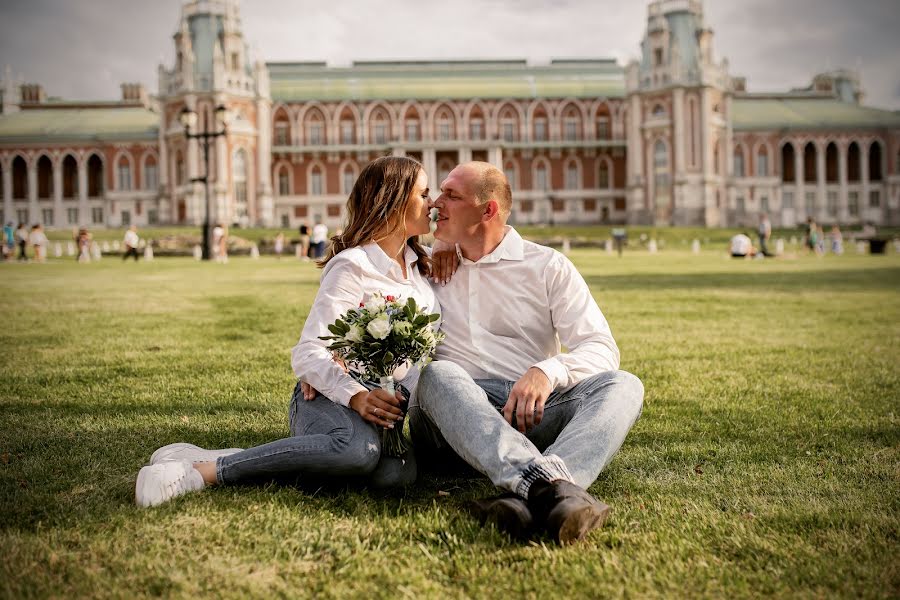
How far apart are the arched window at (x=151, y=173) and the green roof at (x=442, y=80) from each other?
9696 millimetres

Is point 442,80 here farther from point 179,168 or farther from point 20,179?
point 20,179

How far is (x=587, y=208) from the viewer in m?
57.8

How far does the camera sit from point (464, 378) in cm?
304

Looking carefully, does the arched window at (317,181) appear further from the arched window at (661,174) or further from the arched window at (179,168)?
the arched window at (661,174)

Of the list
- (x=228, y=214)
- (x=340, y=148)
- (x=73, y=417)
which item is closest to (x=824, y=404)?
(x=73, y=417)

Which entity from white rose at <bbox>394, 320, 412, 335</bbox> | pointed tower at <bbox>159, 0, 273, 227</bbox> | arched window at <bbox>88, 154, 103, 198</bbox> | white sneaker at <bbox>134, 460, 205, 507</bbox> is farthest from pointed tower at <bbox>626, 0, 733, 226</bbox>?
white sneaker at <bbox>134, 460, 205, 507</bbox>

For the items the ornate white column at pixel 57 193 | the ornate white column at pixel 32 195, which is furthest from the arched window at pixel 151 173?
the ornate white column at pixel 32 195

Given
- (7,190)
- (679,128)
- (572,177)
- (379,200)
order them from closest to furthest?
(379,200), (679,128), (572,177), (7,190)

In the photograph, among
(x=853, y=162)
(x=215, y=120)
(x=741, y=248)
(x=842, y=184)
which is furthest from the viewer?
(x=853, y=162)

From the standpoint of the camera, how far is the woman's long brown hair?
330 centimetres

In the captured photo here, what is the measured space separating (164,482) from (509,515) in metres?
1.31

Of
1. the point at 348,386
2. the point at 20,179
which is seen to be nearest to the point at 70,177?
the point at 20,179

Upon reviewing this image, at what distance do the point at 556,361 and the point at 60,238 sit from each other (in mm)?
44170

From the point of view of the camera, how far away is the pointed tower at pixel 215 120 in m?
50.8
